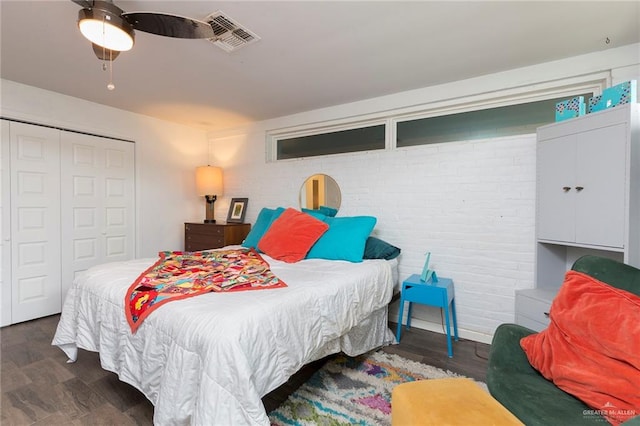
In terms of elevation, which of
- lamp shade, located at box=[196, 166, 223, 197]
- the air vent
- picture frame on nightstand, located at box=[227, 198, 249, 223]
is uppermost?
the air vent

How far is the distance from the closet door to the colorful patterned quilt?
1.55 metres

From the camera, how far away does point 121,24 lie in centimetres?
153

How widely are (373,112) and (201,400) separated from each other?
2.87 m

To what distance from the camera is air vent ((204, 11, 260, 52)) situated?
1825 mm

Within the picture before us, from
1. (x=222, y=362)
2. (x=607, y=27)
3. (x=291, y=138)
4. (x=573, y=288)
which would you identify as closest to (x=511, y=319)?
(x=573, y=288)

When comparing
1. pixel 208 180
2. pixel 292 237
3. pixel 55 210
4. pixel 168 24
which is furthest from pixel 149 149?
pixel 168 24

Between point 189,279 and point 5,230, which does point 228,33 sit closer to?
point 189,279

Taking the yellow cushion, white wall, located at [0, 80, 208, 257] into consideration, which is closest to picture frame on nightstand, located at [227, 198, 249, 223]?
white wall, located at [0, 80, 208, 257]

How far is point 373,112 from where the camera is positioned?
10.3 ft

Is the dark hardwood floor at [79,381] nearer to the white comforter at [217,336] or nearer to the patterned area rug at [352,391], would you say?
the patterned area rug at [352,391]

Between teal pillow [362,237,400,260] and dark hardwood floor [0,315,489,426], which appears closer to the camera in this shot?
dark hardwood floor [0,315,489,426]

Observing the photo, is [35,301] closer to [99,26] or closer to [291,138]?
[99,26]

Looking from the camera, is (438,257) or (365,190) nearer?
(438,257)

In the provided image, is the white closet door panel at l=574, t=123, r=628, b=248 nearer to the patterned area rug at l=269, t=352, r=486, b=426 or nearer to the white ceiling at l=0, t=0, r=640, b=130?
the white ceiling at l=0, t=0, r=640, b=130
